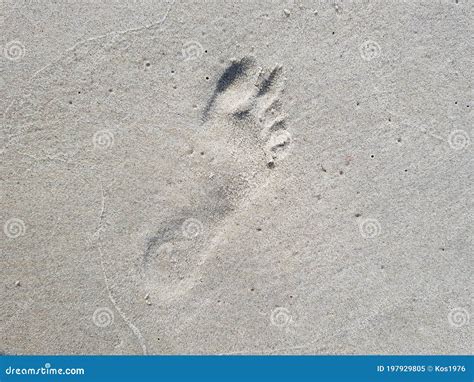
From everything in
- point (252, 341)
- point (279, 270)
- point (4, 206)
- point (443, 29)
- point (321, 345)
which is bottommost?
point (321, 345)

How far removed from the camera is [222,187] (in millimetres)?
3709

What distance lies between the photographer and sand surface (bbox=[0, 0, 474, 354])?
369 cm

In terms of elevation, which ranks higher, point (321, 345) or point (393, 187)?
point (393, 187)

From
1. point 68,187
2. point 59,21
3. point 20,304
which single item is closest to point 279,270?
point 68,187

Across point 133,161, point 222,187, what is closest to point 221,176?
point 222,187

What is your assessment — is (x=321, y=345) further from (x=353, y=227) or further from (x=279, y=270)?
(x=353, y=227)

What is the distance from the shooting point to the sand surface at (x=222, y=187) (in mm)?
A: 3691

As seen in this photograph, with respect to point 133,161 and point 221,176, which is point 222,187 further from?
point 133,161

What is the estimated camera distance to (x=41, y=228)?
368cm

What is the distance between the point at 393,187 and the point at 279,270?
109 cm

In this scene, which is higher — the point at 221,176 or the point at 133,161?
the point at 133,161

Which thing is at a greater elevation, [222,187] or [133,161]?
[133,161]

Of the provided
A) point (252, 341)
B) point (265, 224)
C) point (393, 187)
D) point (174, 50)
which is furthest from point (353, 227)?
point (174, 50)
